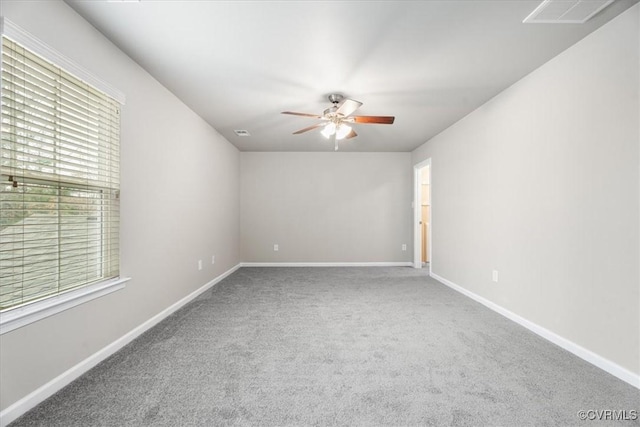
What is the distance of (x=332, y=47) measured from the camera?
2326mm

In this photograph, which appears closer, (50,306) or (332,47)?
(50,306)

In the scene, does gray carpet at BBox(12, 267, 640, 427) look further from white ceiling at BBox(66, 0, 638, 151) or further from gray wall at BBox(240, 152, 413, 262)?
gray wall at BBox(240, 152, 413, 262)

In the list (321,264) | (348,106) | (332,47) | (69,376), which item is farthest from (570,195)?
(321,264)

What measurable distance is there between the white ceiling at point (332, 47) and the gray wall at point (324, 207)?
8.14ft

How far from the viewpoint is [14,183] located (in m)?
1.55

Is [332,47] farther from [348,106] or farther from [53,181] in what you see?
[53,181]

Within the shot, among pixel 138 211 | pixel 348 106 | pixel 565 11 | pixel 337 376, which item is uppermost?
pixel 565 11

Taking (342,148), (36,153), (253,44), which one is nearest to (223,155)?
(342,148)

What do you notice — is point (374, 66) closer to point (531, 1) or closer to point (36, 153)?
point (531, 1)

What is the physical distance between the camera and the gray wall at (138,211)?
5.39 feet

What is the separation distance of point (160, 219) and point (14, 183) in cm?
142

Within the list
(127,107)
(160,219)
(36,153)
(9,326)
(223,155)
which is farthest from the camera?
(223,155)

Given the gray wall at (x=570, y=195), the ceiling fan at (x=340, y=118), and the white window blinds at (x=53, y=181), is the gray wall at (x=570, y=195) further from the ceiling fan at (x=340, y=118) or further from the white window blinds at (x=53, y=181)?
the white window blinds at (x=53, y=181)

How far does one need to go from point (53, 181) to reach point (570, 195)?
3.58 m
